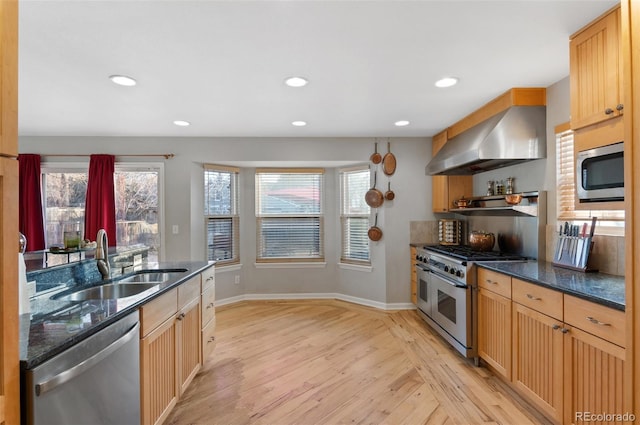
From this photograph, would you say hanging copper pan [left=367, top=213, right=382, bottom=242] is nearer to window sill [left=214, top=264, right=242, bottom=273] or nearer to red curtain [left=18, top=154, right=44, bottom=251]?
window sill [left=214, top=264, right=242, bottom=273]

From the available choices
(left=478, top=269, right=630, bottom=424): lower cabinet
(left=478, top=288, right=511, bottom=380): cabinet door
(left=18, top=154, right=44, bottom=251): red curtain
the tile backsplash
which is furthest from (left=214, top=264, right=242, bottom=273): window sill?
the tile backsplash

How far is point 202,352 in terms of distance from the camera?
104 inches

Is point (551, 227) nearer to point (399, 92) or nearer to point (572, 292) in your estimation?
point (572, 292)

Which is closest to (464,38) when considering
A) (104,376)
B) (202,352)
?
(104,376)

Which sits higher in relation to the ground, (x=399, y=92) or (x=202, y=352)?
(x=399, y=92)

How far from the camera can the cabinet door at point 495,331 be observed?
2377mm

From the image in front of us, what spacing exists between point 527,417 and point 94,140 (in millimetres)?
5348

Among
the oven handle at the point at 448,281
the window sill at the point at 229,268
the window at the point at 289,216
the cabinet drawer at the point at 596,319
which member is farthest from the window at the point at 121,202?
the cabinet drawer at the point at 596,319

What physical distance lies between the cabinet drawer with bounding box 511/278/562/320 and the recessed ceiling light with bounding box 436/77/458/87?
1572mm

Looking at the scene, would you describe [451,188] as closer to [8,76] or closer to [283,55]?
[283,55]

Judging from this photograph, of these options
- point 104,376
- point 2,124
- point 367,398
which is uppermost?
point 2,124

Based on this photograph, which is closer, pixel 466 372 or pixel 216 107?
pixel 466 372

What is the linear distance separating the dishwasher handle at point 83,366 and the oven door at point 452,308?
251cm


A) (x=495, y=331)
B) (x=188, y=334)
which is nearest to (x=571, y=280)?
(x=495, y=331)
